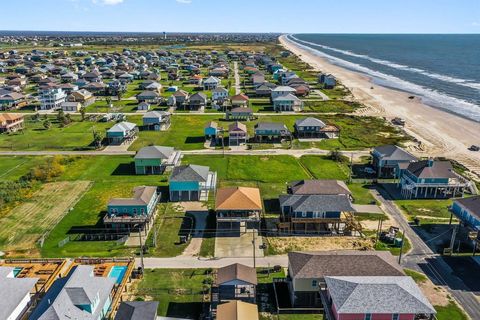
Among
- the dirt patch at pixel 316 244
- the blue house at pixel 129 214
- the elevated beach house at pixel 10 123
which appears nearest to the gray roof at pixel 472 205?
the dirt patch at pixel 316 244

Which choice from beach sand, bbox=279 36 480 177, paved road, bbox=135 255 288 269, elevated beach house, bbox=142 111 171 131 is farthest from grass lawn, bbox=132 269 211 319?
elevated beach house, bbox=142 111 171 131

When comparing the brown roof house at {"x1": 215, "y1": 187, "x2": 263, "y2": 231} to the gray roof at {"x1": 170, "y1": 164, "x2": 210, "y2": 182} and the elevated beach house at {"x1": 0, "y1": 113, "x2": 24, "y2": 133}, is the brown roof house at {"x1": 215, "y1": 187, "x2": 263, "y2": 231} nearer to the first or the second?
the gray roof at {"x1": 170, "y1": 164, "x2": 210, "y2": 182}

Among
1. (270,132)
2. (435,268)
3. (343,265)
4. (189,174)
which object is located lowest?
(435,268)

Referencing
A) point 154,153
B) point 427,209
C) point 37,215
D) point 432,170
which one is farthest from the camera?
point 154,153

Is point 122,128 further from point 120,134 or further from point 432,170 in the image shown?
point 432,170

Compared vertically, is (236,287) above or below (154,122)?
below

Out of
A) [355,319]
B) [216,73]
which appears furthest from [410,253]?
[216,73]

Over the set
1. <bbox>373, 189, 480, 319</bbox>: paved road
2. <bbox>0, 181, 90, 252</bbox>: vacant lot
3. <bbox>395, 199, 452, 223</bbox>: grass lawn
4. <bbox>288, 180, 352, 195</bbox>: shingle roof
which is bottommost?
<bbox>0, 181, 90, 252</bbox>: vacant lot

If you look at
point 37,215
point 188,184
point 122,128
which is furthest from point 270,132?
point 37,215
